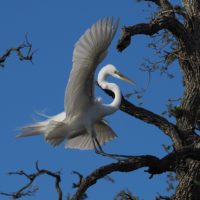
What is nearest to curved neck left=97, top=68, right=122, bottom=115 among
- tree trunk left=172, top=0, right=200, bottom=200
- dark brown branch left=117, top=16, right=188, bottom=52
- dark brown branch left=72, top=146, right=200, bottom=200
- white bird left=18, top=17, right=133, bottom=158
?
white bird left=18, top=17, right=133, bottom=158

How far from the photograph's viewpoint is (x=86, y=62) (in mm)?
8664

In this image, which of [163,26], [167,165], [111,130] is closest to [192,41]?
[163,26]

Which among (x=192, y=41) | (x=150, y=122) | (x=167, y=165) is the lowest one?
(x=167, y=165)

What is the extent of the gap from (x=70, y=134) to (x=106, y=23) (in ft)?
5.14

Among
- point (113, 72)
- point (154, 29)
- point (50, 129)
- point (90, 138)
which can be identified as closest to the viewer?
point (50, 129)

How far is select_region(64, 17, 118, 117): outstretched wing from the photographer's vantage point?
8.35 metres

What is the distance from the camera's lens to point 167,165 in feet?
27.6

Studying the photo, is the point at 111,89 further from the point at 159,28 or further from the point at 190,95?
the point at 190,95

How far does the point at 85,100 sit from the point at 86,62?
0.70m

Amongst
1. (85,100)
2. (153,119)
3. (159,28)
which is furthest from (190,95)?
(85,100)

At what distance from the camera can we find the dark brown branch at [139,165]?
26.0 ft

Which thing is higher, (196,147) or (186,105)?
(186,105)

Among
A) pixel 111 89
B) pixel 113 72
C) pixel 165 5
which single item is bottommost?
pixel 111 89

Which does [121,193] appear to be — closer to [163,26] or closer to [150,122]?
[150,122]
